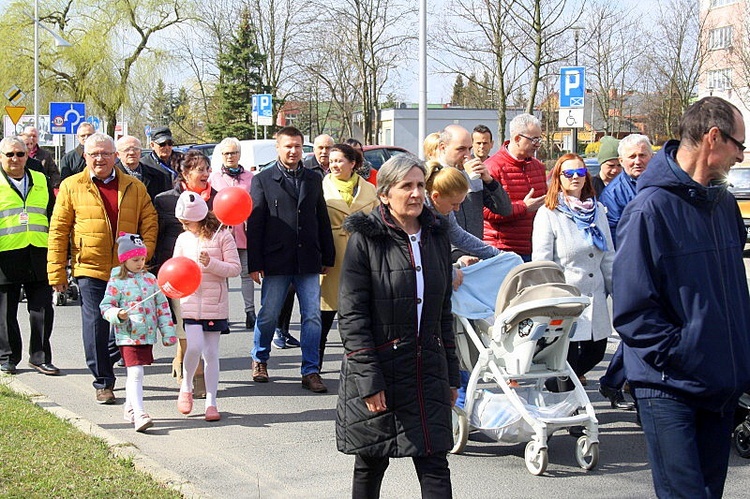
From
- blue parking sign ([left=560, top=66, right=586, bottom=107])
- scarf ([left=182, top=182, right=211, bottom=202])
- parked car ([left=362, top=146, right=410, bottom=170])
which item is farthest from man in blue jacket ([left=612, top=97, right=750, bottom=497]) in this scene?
parked car ([left=362, top=146, right=410, bottom=170])

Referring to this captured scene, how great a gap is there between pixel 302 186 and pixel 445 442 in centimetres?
434

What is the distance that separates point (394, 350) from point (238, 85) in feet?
182

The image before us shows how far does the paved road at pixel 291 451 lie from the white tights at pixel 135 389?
7.0 inches

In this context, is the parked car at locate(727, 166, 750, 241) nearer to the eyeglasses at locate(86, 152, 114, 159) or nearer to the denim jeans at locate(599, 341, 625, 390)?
the denim jeans at locate(599, 341, 625, 390)

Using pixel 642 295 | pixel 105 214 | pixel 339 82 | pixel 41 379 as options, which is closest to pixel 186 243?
pixel 105 214

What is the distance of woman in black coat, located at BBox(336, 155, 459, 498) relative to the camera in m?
4.51

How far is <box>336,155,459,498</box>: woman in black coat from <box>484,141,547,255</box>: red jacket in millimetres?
3693

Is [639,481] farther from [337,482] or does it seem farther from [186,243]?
[186,243]

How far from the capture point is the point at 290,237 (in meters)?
8.46

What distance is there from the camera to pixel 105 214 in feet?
26.2

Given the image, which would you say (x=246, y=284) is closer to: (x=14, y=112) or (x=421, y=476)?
(x=421, y=476)

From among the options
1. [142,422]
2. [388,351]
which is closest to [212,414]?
[142,422]

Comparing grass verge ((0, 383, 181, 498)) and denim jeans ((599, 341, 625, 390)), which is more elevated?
denim jeans ((599, 341, 625, 390))

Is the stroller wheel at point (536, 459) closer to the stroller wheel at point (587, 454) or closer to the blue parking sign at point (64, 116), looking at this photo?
the stroller wheel at point (587, 454)
